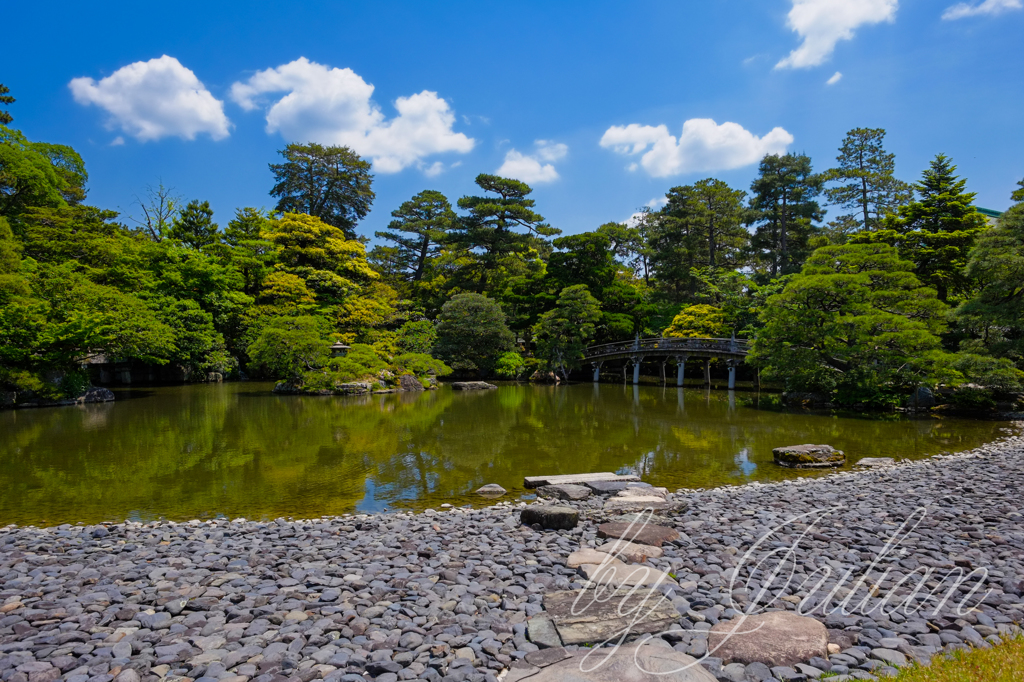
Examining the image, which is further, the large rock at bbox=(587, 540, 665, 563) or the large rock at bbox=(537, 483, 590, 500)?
the large rock at bbox=(537, 483, 590, 500)

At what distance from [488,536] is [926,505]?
444cm

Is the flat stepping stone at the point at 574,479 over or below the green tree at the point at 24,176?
below

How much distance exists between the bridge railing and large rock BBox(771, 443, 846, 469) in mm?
12624

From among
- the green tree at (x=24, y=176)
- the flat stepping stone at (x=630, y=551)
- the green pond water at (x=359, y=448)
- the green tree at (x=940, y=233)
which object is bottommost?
the green pond water at (x=359, y=448)

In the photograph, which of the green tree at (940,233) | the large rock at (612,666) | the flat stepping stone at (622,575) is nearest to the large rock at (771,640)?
the large rock at (612,666)

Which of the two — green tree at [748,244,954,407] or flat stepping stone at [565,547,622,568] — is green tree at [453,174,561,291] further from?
flat stepping stone at [565,547,622,568]

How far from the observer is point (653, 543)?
14.0ft

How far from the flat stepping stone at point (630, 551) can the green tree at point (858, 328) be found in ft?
41.5

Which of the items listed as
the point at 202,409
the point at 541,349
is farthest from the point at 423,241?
the point at 202,409

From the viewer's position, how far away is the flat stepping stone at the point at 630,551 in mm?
3945

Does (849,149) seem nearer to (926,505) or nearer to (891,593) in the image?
(926,505)

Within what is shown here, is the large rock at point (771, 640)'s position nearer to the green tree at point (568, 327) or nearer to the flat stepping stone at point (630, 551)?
the flat stepping stone at point (630, 551)

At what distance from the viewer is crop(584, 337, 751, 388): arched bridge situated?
21.4m

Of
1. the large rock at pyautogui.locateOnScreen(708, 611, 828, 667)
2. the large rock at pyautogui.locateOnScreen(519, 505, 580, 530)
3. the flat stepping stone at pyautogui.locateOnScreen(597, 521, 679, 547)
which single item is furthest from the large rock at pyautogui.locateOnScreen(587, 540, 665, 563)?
the large rock at pyautogui.locateOnScreen(708, 611, 828, 667)
